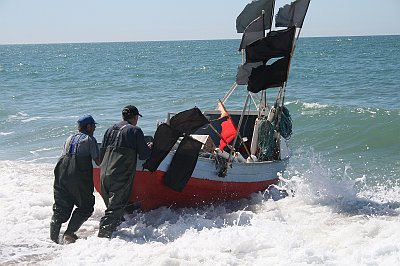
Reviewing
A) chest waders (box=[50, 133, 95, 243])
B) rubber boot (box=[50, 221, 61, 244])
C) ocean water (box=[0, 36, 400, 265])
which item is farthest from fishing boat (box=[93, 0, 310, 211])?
rubber boot (box=[50, 221, 61, 244])

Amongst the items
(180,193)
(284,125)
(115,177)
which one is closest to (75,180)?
(115,177)

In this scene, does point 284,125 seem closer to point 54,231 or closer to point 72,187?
point 72,187

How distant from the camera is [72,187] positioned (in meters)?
6.75

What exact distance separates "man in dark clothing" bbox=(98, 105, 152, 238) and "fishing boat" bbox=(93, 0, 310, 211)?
0.45m

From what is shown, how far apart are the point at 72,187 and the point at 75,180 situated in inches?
3.9

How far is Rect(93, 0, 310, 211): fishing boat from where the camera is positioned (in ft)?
24.5

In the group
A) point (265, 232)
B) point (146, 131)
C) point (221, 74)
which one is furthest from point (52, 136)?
point (221, 74)

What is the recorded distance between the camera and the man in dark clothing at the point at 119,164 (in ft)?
22.2

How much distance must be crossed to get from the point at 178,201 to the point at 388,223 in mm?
2757

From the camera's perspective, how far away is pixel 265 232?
6.73 m

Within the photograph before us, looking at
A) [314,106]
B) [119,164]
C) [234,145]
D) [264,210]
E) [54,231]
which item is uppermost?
[119,164]

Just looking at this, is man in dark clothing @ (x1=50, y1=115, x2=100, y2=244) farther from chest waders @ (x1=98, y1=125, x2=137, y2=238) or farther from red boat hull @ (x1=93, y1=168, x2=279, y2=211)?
red boat hull @ (x1=93, y1=168, x2=279, y2=211)

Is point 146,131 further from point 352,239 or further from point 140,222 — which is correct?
point 352,239

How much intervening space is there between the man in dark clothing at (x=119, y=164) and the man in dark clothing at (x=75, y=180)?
0.17 metres
